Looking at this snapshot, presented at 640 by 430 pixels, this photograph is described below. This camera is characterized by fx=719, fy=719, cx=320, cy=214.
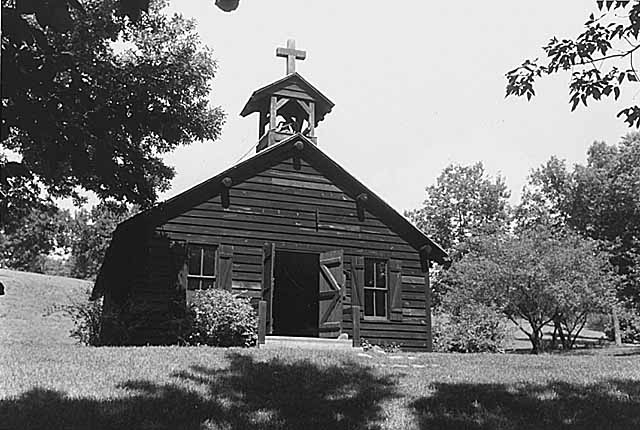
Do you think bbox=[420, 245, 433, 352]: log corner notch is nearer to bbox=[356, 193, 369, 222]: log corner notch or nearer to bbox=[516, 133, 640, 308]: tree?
bbox=[356, 193, 369, 222]: log corner notch

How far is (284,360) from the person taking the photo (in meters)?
12.0

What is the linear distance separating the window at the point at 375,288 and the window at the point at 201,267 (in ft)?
12.8

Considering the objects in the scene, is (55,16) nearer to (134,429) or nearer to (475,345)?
(134,429)

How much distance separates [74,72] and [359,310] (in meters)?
12.2

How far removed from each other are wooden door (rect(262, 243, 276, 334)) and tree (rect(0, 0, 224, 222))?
121 inches

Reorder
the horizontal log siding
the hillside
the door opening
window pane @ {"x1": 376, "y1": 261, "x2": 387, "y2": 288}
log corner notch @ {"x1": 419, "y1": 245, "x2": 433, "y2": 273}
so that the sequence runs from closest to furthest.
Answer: the horizontal log siding, window pane @ {"x1": 376, "y1": 261, "x2": 387, "y2": 288}, log corner notch @ {"x1": 419, "y1": 245, "x2": 433, "y2": 273}, the door opening, the hillside

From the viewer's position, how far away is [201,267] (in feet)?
54.9

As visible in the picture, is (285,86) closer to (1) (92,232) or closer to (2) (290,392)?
(2) (290,392)

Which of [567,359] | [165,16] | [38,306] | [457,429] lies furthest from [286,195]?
[38,306]

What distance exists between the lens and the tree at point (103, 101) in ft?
13.6

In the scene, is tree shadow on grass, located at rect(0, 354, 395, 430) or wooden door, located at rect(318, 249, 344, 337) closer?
tree shadow on grass, located at rect(0, 354, 395, 430)

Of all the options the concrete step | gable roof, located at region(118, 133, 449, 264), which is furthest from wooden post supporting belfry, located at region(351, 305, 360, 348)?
gable roof, located at region(118, 133, 449, 264)

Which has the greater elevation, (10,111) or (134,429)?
(10,111)

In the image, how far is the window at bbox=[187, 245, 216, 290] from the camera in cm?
1658
